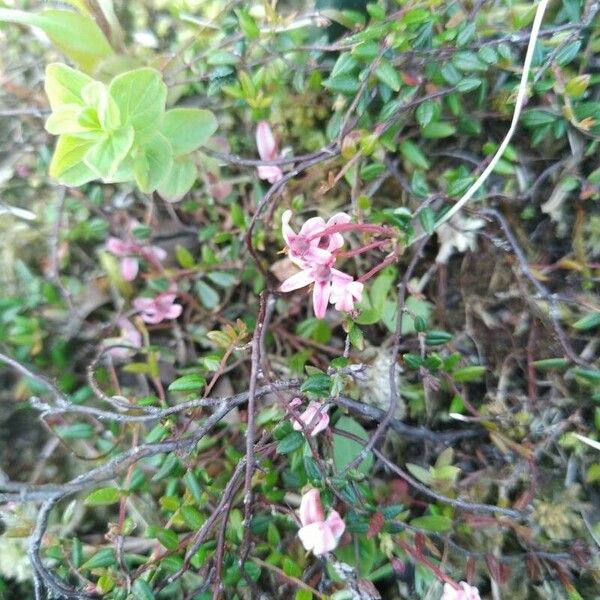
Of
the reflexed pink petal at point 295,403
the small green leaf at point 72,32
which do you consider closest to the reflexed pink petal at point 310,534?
the reflexed pink petal at point 295,403

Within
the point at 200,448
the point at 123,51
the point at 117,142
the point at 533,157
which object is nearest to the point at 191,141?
the point at 117,142

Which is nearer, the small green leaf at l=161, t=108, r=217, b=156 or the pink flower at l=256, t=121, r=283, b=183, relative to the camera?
the small green leaf at l=161, t=108, r=217, b=156

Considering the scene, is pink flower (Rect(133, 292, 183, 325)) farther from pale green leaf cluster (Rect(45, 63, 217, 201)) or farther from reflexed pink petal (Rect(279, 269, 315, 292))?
reflexed pink petal (Rect(279, 269, 315, 292))

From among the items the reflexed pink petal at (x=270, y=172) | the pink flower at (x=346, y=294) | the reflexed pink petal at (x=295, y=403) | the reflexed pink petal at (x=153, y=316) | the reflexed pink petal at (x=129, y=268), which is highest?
the reflexed pink petal at (x=270, y=172)

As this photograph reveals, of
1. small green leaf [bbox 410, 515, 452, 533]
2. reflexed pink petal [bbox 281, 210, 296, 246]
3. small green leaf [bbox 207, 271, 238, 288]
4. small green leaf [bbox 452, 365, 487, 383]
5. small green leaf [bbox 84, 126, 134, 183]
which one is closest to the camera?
reflexed pink petal [bbox 281, 210, 296, 246]

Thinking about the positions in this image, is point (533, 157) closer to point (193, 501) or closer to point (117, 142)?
point (117, 142)

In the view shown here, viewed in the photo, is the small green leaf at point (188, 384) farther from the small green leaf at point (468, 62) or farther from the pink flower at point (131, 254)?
the small green leaf at point (468, 62)

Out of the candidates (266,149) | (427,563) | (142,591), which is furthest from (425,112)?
(142,591)

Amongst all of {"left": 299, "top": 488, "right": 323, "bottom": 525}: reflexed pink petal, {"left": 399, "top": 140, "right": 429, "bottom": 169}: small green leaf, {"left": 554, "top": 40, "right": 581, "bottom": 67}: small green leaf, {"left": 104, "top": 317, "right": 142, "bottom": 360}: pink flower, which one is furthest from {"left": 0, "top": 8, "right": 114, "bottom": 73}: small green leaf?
{"left": 299, "top": 488, "right": 323, "bottom": 525}: reflexed pink petal
